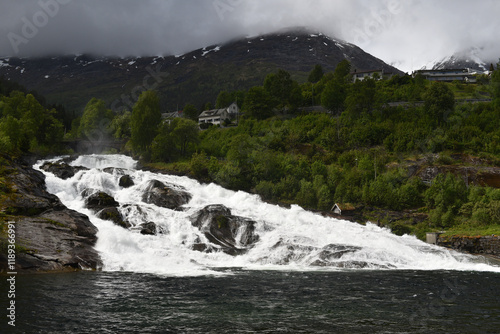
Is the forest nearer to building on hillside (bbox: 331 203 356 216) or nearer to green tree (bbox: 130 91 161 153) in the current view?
green tree (bbox: 130 91 161 153)

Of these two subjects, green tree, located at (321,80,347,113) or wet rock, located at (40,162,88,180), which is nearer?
wet rock, located at (40,162,88,180)

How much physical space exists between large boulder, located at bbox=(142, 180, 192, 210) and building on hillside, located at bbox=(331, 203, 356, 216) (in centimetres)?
2126

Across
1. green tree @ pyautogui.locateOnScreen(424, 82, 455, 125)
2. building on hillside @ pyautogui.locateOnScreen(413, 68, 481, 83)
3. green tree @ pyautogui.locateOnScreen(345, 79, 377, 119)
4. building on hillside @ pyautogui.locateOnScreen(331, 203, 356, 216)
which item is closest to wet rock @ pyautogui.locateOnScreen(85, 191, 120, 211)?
building on hillside @ pyautogui.locateOnScreen(331, 203, 356, 216)

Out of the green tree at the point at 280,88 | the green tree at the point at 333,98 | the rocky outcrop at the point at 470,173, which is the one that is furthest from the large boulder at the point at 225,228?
the green tree at the point at 280,88

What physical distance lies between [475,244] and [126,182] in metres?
46.4

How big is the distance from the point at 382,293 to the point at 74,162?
61125mm

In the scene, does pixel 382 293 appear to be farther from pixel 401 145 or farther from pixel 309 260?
pixel 401 145

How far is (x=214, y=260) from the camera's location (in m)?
39.2

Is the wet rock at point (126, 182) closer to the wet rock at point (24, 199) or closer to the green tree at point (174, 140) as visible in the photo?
the wet rock at point (24, 199)

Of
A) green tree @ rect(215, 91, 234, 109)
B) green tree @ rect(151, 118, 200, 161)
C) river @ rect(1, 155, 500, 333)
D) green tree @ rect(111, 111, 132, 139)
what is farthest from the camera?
green tree @ rect(215, 91, 234, 109)

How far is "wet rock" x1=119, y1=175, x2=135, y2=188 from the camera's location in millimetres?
57791

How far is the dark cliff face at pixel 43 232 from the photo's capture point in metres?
32.2

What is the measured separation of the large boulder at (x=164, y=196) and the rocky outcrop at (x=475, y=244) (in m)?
33.4

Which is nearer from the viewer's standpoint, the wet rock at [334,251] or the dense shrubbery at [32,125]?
the wet rock at [334,251]
